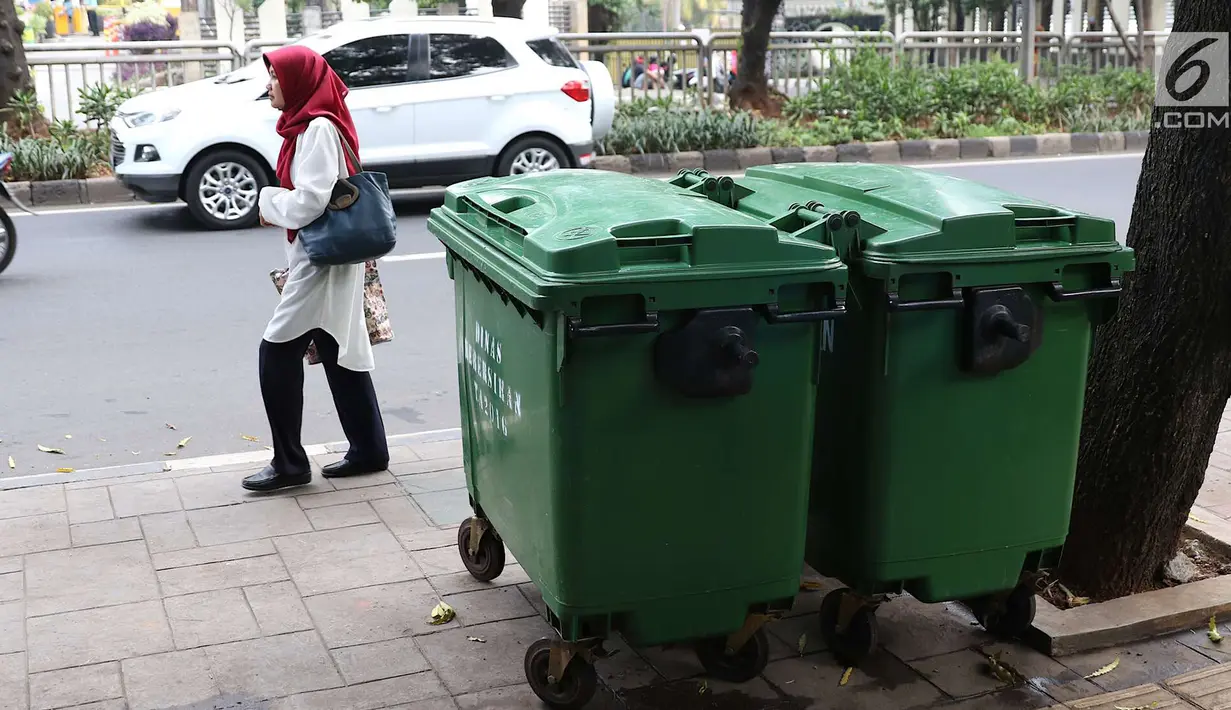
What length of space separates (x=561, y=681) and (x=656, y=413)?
77 cm

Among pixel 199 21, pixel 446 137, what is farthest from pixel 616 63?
pixel 199 21

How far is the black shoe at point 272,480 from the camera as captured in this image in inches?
199

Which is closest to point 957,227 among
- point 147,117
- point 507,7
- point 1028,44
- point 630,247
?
point 630,247

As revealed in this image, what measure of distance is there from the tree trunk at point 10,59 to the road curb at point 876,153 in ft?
7.36

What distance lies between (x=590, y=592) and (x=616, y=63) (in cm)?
1342

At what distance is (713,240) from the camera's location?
9.97ft

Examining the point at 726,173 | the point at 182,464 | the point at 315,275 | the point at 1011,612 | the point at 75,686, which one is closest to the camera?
the point at 75,686

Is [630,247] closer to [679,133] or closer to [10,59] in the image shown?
[679,133]

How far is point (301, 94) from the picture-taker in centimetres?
471

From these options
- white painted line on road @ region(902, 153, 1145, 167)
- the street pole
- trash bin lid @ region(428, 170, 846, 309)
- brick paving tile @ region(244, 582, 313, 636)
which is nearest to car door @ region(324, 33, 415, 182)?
white painted line on road @ region(902, 153, 1145, 167)

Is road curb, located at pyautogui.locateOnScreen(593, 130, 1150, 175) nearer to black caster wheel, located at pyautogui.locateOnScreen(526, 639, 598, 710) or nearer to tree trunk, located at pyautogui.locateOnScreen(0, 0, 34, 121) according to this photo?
tree trunk, located at pyautogui.locateOnScreen(0, 0, 34, 121)

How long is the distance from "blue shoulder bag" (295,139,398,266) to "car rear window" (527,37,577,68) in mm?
7596

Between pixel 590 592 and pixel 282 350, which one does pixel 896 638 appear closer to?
pixel 590 592

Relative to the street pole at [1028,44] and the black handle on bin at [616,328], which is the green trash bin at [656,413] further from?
the street pole at [1028,44]
